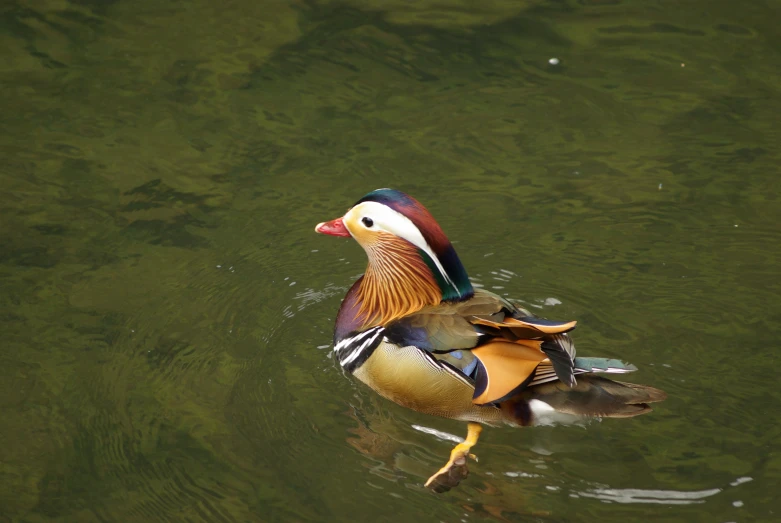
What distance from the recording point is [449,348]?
4371 millimetres

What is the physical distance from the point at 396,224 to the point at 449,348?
2.27 feet

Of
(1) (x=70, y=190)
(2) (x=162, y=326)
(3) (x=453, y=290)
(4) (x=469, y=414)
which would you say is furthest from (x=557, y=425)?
(1) (x=70, y=190)

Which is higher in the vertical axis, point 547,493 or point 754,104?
point 754,104

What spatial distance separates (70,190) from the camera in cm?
603

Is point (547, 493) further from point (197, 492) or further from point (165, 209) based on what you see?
point (165, 209)

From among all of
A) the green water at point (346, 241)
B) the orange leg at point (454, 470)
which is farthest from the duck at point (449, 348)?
the green water at point (346, 241)

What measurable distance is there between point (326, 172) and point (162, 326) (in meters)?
1.67

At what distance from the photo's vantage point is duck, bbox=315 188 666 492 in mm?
4242

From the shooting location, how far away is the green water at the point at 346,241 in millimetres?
4188

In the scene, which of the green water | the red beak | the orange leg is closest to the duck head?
the red beak

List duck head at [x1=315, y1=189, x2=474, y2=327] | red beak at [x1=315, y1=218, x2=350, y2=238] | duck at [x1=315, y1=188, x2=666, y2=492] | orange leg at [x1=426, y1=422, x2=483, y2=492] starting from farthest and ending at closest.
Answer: red beak at [x1=315, y1=218, x2=350, y2=238] → duck head at [x1=315, y1=189, x2=474, y2=327] → duck at [x1=315, y1=188, x2=666, y2=492] → orange leg at [x1=426, y1=422, x2=483, y2=492]

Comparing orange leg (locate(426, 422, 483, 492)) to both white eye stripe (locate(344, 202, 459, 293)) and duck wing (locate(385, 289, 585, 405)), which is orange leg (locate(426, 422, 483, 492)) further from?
white eye stripe (locate(344, 202, 459, 293))

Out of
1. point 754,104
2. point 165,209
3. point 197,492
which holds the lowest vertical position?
point 197,492

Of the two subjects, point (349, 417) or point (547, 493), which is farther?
point (349, 417)
